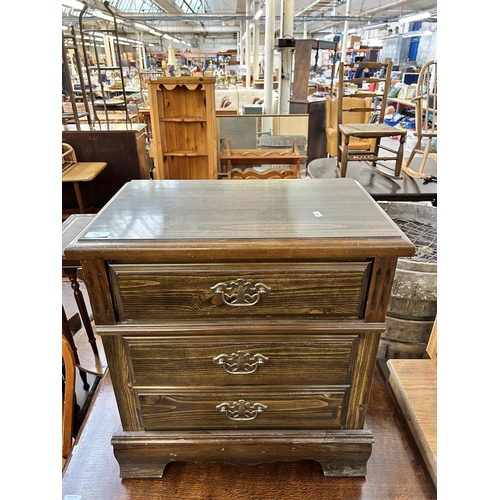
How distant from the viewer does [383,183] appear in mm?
2850

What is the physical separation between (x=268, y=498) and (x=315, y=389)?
1.24 feet

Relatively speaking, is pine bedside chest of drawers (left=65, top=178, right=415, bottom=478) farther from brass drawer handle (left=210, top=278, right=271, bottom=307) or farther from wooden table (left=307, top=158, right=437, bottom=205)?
wooden table (left=307, top=158, right=437, bottom=205)

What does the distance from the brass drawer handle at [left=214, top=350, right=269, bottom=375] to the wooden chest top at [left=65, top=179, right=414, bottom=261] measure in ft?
1.03

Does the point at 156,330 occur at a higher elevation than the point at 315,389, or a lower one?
higher

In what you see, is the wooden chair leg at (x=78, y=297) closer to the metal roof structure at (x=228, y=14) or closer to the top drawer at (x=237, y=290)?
the top drawer at (x=237, y=290)

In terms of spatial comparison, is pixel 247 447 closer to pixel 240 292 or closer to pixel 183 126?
pixel 240 292

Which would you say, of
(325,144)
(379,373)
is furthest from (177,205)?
(325,144)

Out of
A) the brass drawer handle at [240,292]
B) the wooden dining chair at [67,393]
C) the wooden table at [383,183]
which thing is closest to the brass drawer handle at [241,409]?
the brass drawer handle at [240,292]

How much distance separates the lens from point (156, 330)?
0.93 metres

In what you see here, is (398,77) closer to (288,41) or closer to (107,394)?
(288,41)

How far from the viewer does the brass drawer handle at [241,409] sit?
1.06m

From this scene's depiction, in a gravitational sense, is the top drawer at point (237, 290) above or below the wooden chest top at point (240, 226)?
below

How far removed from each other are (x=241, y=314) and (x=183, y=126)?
3334 mm

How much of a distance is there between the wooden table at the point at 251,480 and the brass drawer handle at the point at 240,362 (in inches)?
16.3
